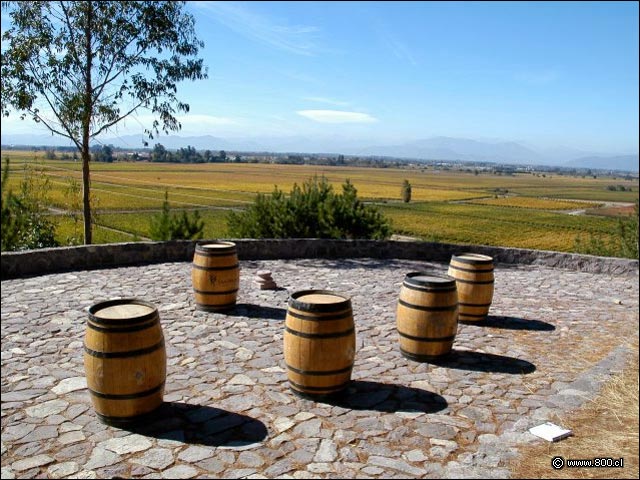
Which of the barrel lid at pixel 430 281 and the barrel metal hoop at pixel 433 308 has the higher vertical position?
the barrel lid at pixel 430 281

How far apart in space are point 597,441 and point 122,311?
156 inches

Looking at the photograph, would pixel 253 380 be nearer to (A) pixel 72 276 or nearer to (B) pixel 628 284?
(A) pixel 72 276

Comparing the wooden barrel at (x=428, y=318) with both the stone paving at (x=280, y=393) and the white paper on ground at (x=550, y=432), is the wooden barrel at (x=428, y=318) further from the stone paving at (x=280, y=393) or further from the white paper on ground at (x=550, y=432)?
the white paper on ground at (x=550, y=432)

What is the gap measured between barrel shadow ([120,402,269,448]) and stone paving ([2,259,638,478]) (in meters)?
0.02

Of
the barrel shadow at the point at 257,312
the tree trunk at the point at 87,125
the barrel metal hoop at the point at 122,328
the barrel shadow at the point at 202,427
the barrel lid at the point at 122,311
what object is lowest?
the barrel shadow at the point at 202,427

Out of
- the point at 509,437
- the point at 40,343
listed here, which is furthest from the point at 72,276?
the point at 509,437

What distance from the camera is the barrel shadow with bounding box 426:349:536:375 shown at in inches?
223

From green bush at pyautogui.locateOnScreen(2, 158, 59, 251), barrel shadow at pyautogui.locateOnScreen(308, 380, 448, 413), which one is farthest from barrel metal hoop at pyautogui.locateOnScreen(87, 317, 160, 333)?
green bush at pyautogui.locateOnScreen(2, 158, 59, 251)

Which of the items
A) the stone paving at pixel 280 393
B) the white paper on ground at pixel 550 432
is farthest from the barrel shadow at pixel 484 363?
the white paper on ground at pixel 550 432

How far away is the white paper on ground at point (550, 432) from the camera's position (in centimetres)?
411

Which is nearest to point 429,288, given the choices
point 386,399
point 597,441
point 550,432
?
point 386,399

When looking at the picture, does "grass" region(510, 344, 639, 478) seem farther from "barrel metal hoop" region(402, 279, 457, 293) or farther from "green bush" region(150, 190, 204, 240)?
"green bush" region(150, 190, 204, 240)

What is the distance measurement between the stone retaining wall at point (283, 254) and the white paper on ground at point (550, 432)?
816 cm

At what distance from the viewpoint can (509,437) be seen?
415 centimetres
